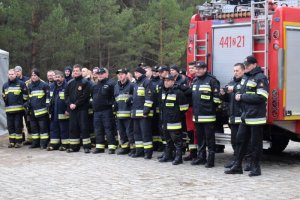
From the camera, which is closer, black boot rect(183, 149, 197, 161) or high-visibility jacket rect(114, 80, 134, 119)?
black boot rect(183, 149, 197, 161)

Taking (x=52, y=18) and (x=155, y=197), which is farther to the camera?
(x=52, y=18)

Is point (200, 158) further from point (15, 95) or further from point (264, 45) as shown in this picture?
point (15, 95)

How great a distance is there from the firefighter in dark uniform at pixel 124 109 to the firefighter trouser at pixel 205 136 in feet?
6.45

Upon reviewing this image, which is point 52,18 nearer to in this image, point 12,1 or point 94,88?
point 12,1

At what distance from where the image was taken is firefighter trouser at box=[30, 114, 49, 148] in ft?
43.0

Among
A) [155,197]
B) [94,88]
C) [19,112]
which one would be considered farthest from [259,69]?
Answer: [19,112]

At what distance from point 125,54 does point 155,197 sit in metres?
28.9

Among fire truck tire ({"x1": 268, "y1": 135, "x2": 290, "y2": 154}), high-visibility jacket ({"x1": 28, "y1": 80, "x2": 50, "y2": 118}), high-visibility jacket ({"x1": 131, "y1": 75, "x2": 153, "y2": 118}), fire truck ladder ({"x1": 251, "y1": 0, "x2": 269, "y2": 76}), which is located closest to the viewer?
fire truck ladder ({"x1": 251, "y1": 0, "x2": 269, "y2": 76})

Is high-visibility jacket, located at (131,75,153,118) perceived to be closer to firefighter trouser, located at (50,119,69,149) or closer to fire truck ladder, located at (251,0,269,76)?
firefighter trouser, located at (50,119,69,149)

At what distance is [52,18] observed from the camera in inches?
1073

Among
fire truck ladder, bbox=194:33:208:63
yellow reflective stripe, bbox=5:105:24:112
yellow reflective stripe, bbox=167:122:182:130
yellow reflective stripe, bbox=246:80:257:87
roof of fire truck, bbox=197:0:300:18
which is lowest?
yellow reflective stripe, bbox=167:122:182:130

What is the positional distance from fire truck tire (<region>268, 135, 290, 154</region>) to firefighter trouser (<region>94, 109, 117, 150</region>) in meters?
3.36

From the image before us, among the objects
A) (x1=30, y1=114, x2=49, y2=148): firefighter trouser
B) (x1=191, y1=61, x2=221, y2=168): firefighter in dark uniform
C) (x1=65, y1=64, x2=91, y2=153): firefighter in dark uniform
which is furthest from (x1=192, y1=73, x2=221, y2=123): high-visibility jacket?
(x1=30, y1=114, x2=49, y2=148): firefighter trouser

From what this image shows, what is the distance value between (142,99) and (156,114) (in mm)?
660
